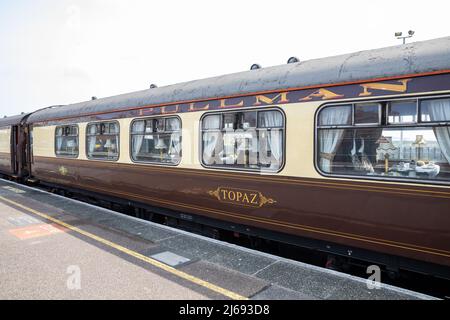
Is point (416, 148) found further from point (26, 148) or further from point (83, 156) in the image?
point (26, 148)

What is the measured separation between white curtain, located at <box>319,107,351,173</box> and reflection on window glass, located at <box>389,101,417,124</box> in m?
0.50

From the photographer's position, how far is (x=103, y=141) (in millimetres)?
7883

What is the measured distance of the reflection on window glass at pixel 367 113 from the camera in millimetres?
3715

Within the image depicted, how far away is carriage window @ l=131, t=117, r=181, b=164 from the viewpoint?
6.02 meters

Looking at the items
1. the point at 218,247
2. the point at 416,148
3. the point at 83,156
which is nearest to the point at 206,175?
the point at 218,247

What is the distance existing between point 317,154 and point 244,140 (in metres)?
1.25

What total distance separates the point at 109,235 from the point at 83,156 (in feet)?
12.1

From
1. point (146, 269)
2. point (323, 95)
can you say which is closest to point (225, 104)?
point (323, 95)

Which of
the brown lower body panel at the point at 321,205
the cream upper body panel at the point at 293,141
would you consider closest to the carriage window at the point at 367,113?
the cream upper body panel at the point at 293,141

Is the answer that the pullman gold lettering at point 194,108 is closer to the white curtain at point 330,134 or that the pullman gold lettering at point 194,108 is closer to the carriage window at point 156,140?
the carriage window at point 156,140

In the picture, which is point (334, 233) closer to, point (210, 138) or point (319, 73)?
point (319, 73)

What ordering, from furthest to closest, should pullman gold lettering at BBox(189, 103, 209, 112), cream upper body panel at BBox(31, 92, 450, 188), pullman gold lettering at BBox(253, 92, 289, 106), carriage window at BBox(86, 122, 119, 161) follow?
1. carriage window at BBox(86, 122, 119, 161)
2. pullman gold lettering at BBox(189, 103, 209, 112)
3. pullman gold lettering at BBox(253, 92, 289, 106)
4. cream upper body panel at BBox(31, 92, 450, 188)

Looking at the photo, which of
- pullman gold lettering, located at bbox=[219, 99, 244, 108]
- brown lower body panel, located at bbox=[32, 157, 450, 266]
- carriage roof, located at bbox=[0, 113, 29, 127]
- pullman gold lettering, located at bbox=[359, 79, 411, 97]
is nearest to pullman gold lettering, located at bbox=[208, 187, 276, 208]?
brown lower body panel, located at bbox=[32, 157, 450, 266]

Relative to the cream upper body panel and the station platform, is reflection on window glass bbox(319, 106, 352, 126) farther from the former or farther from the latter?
the station platform
